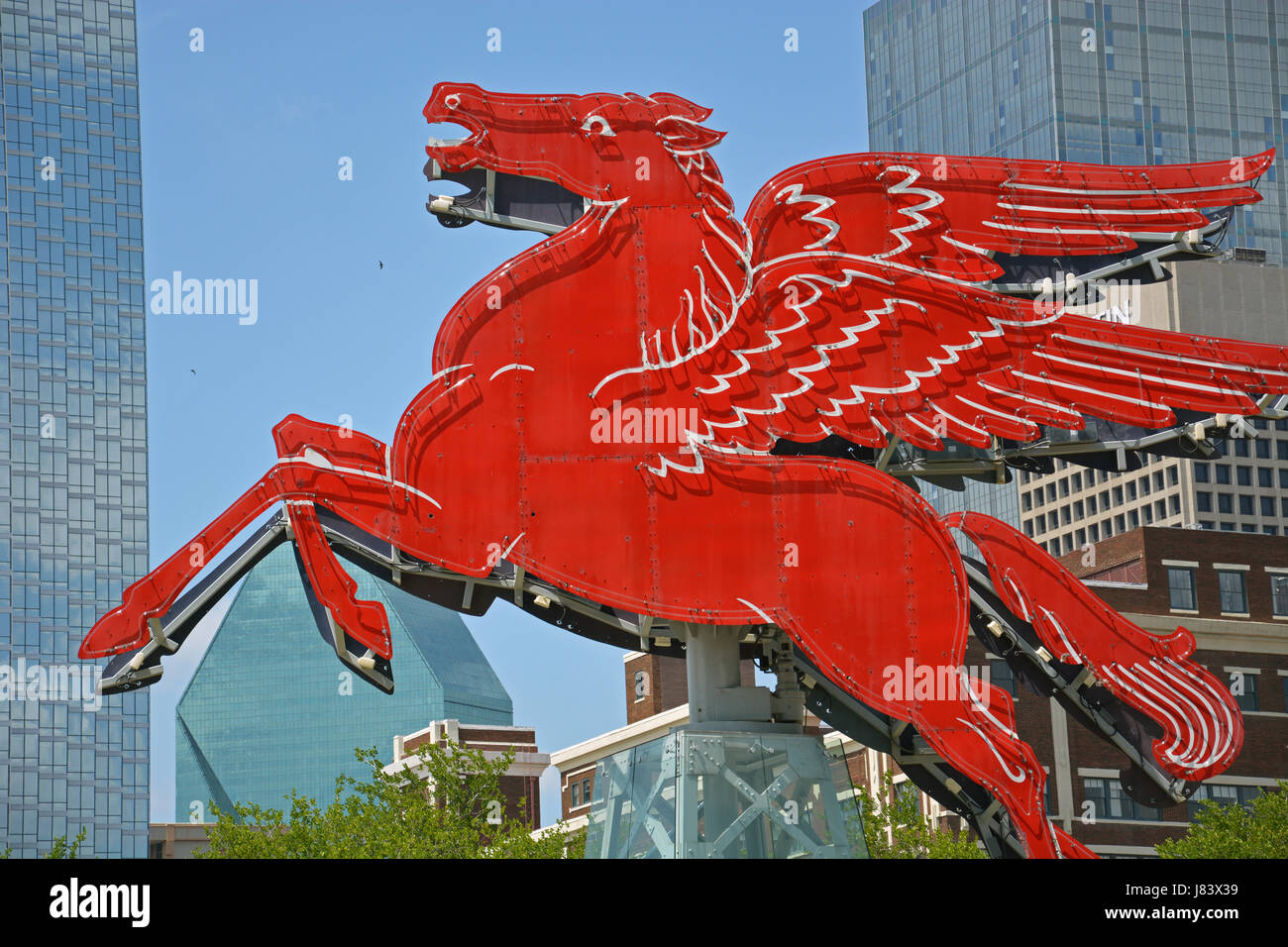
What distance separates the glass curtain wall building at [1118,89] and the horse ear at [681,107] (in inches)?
6287

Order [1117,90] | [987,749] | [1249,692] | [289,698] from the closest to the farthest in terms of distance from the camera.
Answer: [987,749] < [1249,692] < [289,698] < [1117,90]

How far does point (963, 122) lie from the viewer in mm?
195750

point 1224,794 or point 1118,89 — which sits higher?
point 1118,89

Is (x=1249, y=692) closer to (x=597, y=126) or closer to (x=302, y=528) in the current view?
(x=597, y=126)

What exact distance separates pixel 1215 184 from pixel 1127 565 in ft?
140

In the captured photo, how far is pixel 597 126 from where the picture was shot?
28953 millimetres

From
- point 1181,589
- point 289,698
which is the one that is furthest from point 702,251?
point 289,698

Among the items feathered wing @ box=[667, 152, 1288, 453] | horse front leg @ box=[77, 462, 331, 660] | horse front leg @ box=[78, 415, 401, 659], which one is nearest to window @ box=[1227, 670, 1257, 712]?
feathered wing @ box=[667, 152, 1288, 453]

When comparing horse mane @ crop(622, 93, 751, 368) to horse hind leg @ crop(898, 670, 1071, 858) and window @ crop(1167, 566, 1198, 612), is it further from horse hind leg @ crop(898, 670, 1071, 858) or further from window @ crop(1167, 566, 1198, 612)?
window @ crop(1167, 566, 1198, 612)

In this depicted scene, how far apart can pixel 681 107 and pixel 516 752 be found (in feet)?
196

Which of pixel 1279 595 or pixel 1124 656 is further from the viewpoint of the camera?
pixel 1279 595

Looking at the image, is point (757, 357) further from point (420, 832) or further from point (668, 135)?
point (420, 832)

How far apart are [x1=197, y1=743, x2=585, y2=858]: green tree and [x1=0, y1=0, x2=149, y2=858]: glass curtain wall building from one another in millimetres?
95688

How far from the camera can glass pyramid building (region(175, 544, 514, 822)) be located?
172 meters
